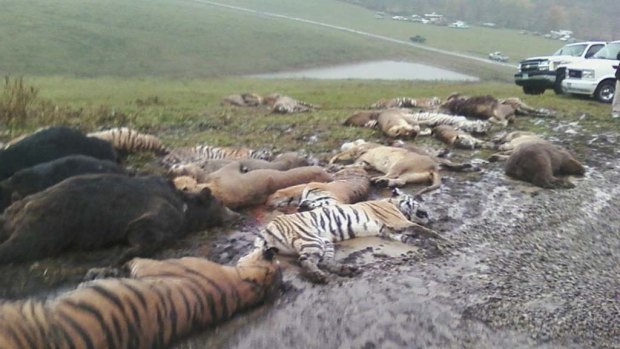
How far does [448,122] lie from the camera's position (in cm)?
1223

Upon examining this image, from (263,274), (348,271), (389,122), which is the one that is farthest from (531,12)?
(263,274)

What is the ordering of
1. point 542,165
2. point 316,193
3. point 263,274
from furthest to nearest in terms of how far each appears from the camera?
point 542,165, point 316,193, point 263,274

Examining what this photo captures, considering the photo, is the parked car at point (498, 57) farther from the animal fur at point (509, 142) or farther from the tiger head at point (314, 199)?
the tiger head at point (314, 199)

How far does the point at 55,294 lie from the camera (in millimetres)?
4586

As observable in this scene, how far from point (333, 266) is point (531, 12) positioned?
76150 millimetres

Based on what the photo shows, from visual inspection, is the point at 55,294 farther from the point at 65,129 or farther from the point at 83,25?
the point at 83,25

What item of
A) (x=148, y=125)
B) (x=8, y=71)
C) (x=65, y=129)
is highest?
(x=65, y=129)

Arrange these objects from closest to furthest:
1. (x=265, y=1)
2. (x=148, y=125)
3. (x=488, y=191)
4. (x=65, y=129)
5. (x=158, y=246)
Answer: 1. (x=158, y=246)
2. (x=65, y=129)
3. (x=488, y=191)
4. (x=148, y=125)
5. (x=265, y=1)

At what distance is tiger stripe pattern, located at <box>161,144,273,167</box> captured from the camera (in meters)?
8.84

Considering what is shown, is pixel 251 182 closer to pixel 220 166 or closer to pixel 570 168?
pixel 220 166

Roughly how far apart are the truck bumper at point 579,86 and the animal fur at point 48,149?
49.0 ft

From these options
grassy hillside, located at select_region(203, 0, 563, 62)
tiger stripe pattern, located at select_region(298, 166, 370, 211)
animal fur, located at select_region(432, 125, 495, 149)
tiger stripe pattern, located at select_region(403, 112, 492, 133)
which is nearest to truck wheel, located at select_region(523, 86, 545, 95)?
tiger stripe pattern, located at select_region(403, 112, 492, 133)

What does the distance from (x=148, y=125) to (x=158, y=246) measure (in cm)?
685

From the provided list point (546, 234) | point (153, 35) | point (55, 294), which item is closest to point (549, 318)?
point (546, 234)
